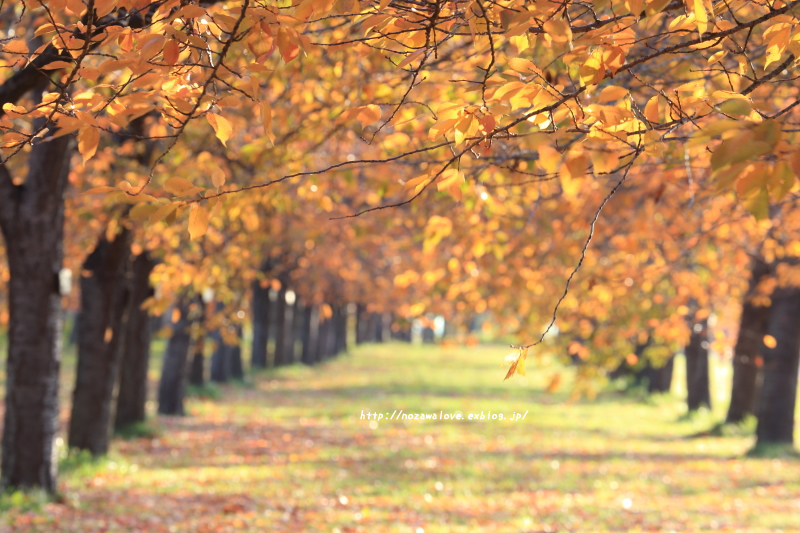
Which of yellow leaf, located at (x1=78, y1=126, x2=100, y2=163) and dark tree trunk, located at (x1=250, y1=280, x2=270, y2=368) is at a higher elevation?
yellow leaf, located at (x1=78, y1=126, x2=100, y2=163)

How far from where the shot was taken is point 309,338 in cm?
3534

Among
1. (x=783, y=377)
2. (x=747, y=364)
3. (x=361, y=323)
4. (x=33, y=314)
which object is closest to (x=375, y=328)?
(x=361, y=323)

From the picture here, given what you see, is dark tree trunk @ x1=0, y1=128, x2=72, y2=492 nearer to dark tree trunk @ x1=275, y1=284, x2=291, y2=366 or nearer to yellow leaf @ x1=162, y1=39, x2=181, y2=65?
yellow leaf @ x1=162, y1=39, x2=181, y2=65

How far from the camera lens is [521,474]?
11641mm

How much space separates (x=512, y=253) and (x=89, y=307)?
213 inches

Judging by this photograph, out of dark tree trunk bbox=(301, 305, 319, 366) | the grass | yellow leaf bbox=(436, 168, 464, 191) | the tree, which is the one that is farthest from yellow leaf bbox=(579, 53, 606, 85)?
dark tree trunk bbox=(301, 305, 319, 366)

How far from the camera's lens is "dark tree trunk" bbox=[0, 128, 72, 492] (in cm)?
709

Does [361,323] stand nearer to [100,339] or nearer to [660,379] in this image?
[660,379]

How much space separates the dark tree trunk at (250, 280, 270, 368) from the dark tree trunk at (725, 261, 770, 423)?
17.1 m

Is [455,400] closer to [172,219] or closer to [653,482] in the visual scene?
[653,482]

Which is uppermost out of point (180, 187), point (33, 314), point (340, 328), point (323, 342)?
point (180, 187)

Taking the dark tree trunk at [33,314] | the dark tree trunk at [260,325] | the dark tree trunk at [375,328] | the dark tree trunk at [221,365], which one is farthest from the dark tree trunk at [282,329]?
the dark tree trunk at [375,328]

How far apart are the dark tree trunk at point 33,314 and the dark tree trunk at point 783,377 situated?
41.6 ft

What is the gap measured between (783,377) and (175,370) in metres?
12.4
